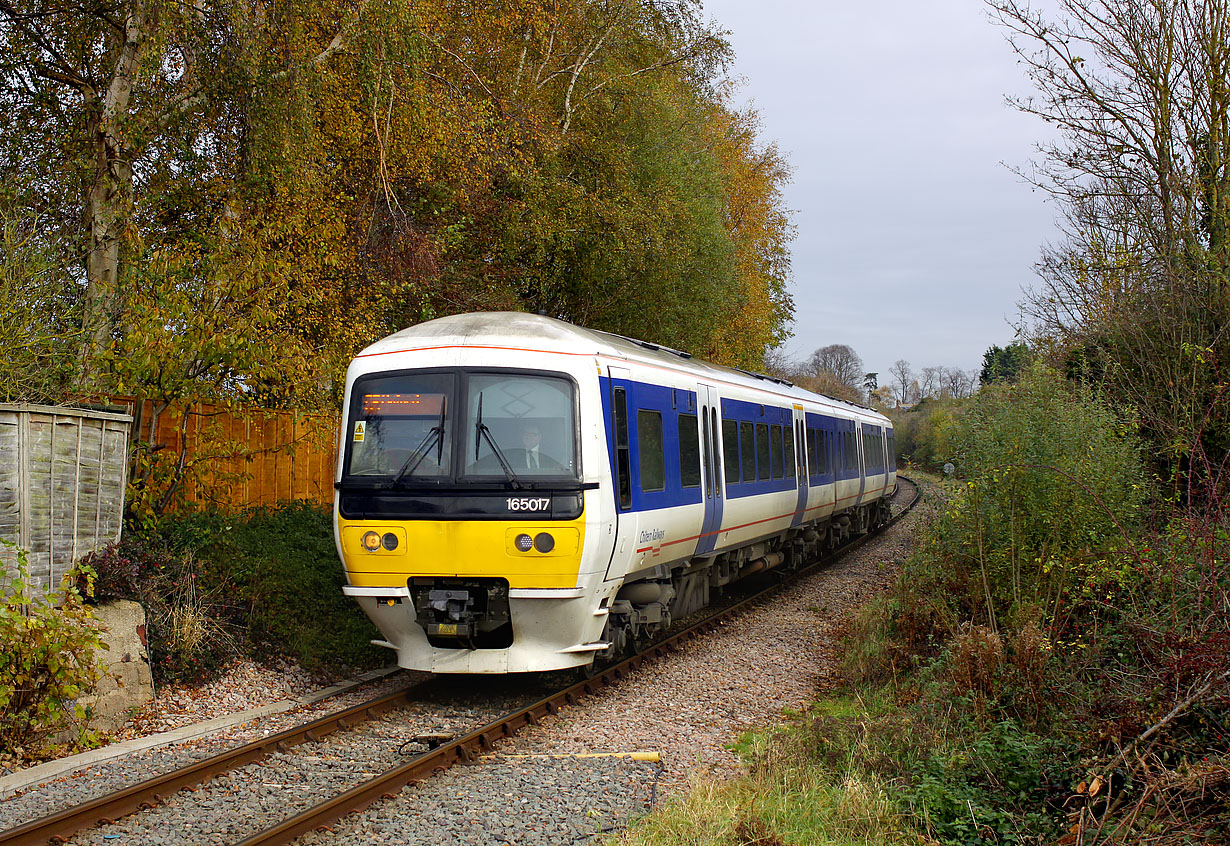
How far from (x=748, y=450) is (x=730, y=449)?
766 millimetres

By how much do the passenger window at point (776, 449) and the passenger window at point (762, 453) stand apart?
218 mm

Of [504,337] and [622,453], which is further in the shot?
[622,453]

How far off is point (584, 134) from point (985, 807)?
1558cm

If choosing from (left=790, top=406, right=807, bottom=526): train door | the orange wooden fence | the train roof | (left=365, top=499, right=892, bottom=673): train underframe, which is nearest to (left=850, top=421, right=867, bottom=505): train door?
(left=790, top=406, right=807, bottom=526): train door

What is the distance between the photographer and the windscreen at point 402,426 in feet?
23.8

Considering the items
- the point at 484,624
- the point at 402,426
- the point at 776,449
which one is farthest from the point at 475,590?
the point at 776,449

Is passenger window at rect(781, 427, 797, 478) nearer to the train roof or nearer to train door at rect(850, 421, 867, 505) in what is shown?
the train roof

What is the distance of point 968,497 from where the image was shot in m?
8.84

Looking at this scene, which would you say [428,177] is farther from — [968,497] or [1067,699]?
[1067,699]

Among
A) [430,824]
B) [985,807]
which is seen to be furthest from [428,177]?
[985,807]

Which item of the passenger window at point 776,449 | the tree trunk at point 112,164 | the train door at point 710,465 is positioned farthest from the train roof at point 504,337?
the passenger window at point 776,449

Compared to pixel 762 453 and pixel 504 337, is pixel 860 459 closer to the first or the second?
pixel 762 453

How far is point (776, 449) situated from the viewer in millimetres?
12820

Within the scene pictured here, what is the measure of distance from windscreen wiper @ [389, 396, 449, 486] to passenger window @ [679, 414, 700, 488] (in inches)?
105
